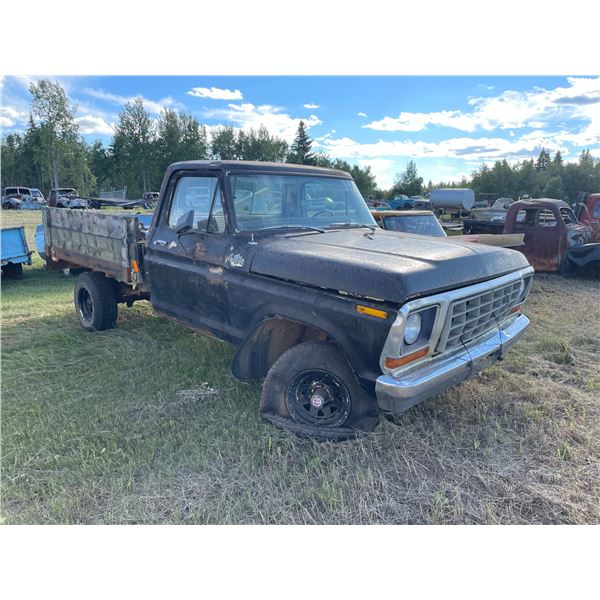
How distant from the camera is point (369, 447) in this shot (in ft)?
9.78

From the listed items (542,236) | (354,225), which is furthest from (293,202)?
(542,236)

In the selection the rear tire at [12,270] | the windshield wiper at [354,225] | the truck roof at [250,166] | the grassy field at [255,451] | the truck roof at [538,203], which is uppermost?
the truck roof at [250,166]

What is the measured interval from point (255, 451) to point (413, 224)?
537 centimetres

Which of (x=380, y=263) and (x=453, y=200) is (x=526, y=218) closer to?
(x=380, y=263)

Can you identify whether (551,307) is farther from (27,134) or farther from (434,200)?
(27,134)

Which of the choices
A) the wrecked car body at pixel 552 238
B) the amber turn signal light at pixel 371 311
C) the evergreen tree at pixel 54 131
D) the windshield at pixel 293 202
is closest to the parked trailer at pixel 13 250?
the windshield at pixel 293 202

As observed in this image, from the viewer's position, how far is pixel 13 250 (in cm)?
824

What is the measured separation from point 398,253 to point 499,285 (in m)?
0.80

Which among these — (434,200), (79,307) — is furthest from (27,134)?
(79,307)

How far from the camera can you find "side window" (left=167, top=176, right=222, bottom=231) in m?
3.75

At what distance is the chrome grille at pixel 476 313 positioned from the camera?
272cm

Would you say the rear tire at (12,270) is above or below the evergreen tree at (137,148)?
below

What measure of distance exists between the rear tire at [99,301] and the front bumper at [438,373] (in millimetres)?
3975

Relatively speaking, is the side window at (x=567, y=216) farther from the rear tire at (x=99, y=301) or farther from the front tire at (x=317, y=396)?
the rear tire at (x=99, y=301)
